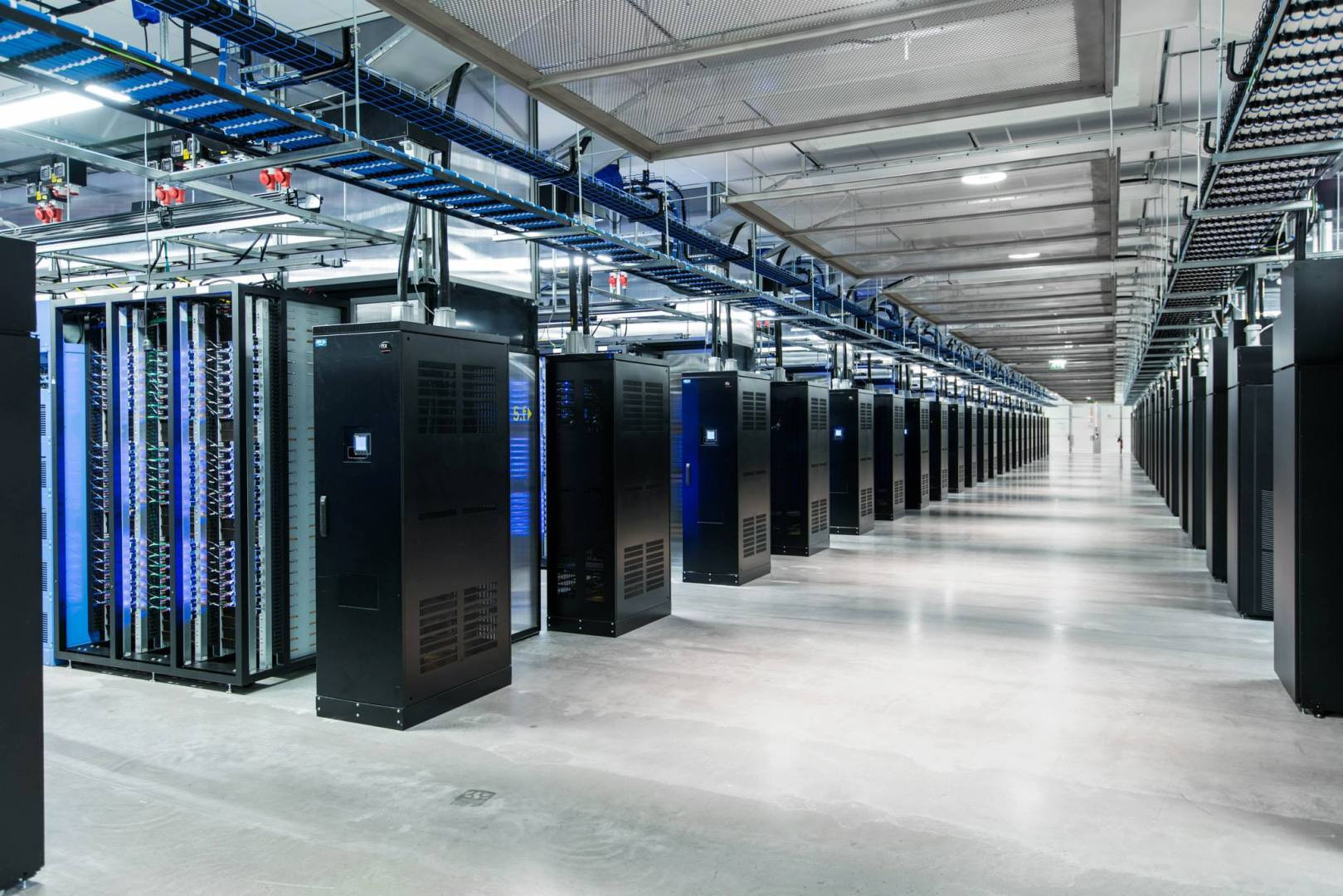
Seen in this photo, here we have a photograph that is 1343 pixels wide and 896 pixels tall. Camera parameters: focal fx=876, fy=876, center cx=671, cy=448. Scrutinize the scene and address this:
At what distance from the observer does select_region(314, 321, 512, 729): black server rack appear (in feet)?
16.1

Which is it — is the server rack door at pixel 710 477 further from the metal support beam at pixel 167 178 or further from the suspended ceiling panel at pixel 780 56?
the suspended ceiling panel at pixel 780 56

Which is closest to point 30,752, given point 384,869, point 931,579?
point 384,869

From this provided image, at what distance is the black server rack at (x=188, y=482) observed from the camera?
→ 578 cm

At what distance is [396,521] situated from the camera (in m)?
4.90

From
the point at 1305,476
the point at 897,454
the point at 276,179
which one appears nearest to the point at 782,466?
the point at 897,454

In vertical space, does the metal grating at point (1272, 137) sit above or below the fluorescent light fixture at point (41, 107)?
below

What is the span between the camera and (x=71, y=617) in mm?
6391

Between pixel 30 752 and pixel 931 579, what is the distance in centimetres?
862

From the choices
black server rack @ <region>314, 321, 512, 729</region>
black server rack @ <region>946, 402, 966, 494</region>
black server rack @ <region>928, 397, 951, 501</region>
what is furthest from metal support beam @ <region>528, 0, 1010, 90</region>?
black server rack @ <region>946, 402, 966, 494</region>

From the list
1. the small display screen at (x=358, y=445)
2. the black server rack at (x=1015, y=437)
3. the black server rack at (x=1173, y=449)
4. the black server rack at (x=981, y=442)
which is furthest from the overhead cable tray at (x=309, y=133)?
the black server rack at (x=1015, y=437)

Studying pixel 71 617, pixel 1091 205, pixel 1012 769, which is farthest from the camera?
pixel 1091 205

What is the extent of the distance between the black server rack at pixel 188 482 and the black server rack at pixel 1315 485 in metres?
6.37

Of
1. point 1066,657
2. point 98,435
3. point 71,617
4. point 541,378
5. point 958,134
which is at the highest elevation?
point 958,134

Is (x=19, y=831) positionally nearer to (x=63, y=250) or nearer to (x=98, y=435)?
(x=98, y=435)
